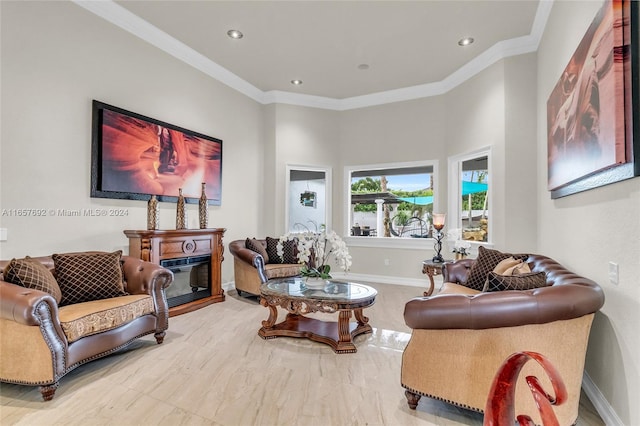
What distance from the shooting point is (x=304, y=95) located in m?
6.04

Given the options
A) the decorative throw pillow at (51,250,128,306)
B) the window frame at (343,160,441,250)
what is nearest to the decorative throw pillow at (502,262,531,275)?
the window frame at (343,160,441,250)

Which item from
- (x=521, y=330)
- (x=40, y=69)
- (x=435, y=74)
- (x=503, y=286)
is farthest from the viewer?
(x=435, y=74)

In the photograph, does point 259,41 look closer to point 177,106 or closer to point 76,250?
point 177,106

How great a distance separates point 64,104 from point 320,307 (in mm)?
3162

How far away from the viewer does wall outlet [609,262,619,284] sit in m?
1.87

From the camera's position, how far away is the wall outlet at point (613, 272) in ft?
6.13

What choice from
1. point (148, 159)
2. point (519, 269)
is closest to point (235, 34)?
point (148, 159)

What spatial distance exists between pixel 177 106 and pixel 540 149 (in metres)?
4.64

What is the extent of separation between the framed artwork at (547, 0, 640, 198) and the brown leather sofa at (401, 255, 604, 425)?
74 centimetres

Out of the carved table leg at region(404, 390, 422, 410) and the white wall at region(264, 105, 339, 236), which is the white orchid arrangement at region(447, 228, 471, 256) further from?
the carved table leg at region(404, 390, 422, 410)

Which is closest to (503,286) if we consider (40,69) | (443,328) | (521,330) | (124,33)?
(521,330)

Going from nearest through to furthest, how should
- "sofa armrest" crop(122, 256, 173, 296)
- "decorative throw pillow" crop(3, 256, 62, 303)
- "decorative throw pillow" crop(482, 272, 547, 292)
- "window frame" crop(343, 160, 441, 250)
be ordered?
1. "decorative throw pillow" crop(482, 272, 547, 292)
2. "decorative throw pillow" crop(3, 256, 62, 303)
3. "sofa armrest" crop(122, 256, 173, 296)
4. "window frame" crop(343, 160, 441, 250)

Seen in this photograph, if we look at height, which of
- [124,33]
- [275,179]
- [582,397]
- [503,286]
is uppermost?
[124,33]

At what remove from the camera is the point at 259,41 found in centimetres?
Answer: 428
